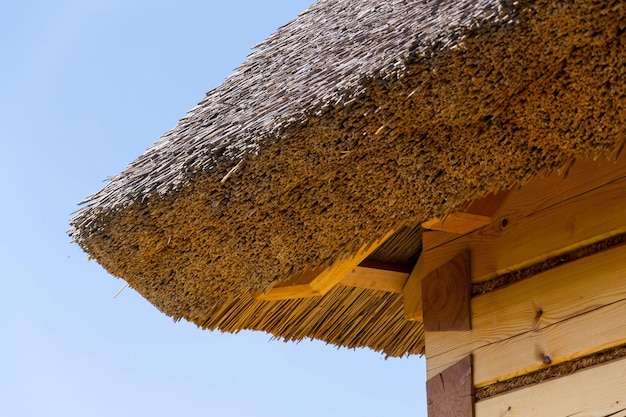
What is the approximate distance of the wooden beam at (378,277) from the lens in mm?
3662

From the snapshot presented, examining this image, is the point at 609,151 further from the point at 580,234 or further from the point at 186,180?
the point at 186,180

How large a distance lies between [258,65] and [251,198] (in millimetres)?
1055

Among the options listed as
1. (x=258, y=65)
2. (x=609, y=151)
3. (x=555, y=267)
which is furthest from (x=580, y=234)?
(x=258, y=65)

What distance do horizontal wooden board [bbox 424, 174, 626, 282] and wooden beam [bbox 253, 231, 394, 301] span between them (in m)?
0.31

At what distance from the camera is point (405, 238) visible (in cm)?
376

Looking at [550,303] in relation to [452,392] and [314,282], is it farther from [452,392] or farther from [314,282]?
[314,282]

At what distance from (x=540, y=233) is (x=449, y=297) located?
0.42 m

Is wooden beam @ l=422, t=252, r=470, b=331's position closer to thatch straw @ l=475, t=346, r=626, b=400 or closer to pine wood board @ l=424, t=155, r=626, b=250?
→ pine wood board @ l=424, t=155, r=626, b=250

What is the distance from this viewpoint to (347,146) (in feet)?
8.89

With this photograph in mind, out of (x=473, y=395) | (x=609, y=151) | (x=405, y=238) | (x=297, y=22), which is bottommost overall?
(x=473, y=395)

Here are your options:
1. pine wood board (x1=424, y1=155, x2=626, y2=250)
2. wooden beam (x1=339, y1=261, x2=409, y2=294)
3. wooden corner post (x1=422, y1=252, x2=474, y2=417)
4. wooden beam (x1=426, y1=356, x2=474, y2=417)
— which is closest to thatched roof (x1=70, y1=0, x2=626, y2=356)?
wooden beam (x1=339, y1=261, x2=409, y2=294)

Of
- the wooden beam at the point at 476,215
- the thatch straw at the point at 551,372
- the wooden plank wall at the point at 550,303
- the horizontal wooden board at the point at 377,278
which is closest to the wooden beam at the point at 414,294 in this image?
the horizontal wooden board at the point at 377,278

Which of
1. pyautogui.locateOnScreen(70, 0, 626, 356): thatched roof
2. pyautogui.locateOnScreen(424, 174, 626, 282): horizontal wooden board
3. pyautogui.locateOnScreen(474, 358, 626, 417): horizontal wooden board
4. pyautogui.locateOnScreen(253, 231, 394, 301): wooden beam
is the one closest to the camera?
pyautogui.locateOnScreen(70, 0, 626, 356): thatched roof

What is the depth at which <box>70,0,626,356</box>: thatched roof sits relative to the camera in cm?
232
